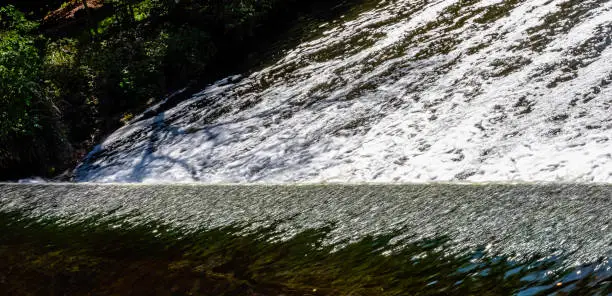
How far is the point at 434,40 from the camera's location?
14.0 m

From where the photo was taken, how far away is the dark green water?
516cm

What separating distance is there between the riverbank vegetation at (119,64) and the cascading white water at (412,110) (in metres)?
1.41

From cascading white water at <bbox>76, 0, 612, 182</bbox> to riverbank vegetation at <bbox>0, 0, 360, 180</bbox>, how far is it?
1409 millimetres

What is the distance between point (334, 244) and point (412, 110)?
479cm

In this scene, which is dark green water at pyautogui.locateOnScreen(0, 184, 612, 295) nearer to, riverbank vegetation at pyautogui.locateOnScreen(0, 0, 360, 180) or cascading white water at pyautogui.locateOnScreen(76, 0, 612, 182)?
cascading white water at pyautogui.locateOnScreen(76, 0, 612, 182)

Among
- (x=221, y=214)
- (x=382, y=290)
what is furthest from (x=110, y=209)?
(x=382, y=290)

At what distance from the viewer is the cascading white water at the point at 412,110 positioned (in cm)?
832

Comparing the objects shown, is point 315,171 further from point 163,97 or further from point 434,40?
point 163,97

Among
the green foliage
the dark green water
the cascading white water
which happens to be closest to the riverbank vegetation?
the green foliage

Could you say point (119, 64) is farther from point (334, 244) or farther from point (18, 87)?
point (334, 244)

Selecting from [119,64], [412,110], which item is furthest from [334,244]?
[119,64]

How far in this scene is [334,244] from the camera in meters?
6.53

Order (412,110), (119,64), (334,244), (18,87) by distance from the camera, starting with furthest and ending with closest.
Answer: (119,64)
(18,87)
(412,110)
(334,244)

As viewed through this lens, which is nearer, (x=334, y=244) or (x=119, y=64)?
(x=334, y=244)
